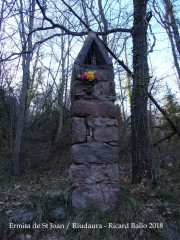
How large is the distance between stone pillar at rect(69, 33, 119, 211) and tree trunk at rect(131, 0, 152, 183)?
1.07 metres

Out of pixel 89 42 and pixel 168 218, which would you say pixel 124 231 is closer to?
pixel 168 218

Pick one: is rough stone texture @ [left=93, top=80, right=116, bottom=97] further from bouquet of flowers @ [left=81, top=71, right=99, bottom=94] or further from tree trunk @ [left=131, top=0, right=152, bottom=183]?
tree trunk @ [left=131, top=0, right=152, bottom=183]

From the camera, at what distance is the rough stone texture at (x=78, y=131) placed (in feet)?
12.2

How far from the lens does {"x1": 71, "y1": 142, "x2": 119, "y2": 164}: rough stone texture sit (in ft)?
12.0

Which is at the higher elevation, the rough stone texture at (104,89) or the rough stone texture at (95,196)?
the rough stone texture at (104,89)

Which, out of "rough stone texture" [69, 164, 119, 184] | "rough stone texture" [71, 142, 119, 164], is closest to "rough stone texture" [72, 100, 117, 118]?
"rough stone texture" [71, 142, 119, 164]

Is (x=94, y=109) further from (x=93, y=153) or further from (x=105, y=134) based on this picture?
(x=93, y=153)

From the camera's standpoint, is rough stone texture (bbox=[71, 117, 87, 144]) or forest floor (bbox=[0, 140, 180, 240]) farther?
rough stone texture (bbox=[71, 117, 87, 144])

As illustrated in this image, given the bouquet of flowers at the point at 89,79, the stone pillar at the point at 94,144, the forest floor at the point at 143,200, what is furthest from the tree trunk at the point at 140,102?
the bouquet of flowers at the point at 89,79

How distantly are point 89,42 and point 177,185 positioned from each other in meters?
3.08

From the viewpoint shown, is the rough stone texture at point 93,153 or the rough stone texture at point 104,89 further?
the rough stone texture at point 104,89

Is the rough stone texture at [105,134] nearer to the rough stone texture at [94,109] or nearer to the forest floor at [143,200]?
the rough stone texture at [94,109]

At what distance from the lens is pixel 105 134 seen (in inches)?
151

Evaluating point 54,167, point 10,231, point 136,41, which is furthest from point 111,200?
point 54,167
